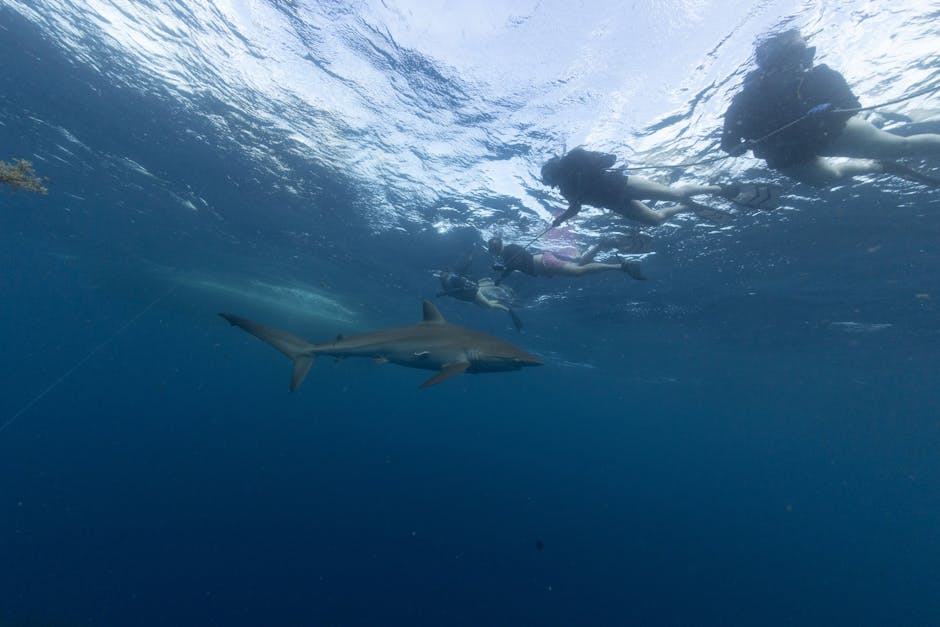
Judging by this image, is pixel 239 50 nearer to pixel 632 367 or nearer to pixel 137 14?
pixel 137 14

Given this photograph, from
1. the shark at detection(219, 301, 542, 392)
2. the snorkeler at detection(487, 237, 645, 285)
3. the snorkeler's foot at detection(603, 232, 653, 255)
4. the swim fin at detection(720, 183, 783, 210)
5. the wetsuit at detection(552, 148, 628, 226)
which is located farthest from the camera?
the snorkeler's foot at detection(603, 232, 653, 255)

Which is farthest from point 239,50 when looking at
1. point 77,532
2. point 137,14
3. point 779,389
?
point 779,389

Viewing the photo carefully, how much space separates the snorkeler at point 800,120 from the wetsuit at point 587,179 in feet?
7.13

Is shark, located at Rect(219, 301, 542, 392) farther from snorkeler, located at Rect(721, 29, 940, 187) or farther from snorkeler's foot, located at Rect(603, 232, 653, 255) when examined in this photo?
snorkeler's foot, located at Rect(603, 232, 653, 255)

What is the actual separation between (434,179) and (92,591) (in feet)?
61.7

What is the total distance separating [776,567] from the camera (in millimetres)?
26703

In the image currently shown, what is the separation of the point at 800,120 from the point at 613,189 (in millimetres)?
3537

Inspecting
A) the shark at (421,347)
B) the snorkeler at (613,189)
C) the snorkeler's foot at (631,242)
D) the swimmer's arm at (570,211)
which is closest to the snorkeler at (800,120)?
the snorkeler at (613,189)

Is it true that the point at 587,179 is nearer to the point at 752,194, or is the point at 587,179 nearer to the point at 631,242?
the point at 631,242

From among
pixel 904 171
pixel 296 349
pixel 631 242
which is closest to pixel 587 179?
pixel 631 242

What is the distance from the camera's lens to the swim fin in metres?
9.04

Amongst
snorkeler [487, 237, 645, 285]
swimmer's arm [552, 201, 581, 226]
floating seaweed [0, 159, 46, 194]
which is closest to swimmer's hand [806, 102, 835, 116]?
swimmer's arm [552, 201, 581, 226]

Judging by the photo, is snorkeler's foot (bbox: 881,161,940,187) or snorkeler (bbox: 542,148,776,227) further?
snorkeler (bbox: 542,148,776,227)

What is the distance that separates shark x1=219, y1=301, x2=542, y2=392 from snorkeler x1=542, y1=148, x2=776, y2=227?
13.1 feet
